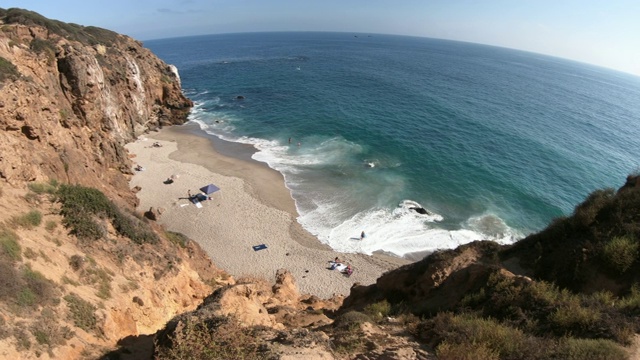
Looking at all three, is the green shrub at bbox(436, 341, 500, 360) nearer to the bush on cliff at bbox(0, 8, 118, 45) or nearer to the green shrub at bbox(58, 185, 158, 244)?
the green shrub at bbox(58, 185, 158, 244)

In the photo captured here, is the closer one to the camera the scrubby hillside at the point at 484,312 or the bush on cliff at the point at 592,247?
the scrubby hillside at the point at 484,312

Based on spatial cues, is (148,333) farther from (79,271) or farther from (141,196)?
(141,196)

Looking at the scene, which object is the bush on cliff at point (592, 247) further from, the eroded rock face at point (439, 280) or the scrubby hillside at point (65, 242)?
the scrubby hillside at point (65, 242)

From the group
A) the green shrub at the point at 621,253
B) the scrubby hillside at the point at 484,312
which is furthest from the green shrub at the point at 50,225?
the green shrub at the point at 621,253

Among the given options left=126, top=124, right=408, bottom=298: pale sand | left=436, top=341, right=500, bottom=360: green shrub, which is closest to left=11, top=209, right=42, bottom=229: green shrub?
left=126, top=124, right=408, bottom=298: pale sand

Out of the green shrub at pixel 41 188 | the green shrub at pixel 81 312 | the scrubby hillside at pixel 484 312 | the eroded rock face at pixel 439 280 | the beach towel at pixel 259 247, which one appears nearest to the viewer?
the scrubby hillside at pixel 484 312

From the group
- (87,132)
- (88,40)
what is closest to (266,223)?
(87,132)
